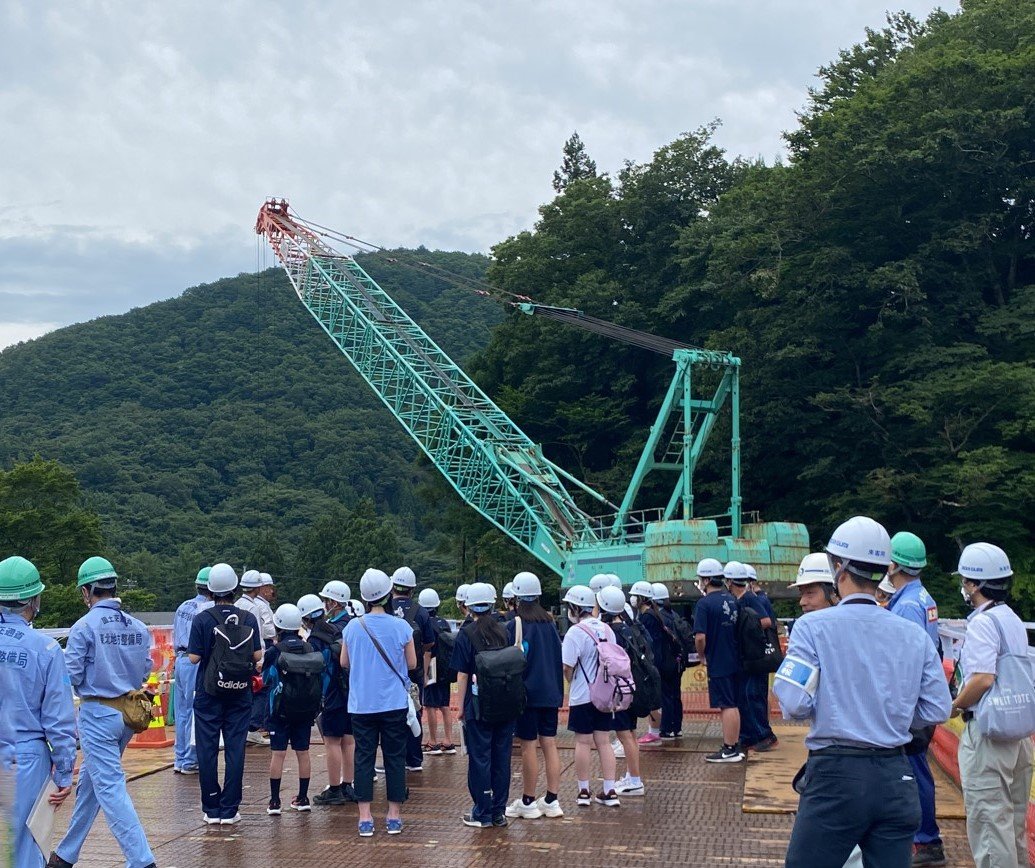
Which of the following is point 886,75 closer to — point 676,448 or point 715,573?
point 676,448

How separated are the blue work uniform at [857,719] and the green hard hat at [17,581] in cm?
354

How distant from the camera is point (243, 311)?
106125 mm

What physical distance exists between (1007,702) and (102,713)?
4.74 metres

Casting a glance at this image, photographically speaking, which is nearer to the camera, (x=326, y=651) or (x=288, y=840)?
(x=288, y=840)

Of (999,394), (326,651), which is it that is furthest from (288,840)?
(999,394)

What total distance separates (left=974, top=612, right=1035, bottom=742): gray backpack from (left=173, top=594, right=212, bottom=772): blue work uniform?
7.17 m

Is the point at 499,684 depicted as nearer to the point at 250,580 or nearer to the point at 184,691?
the point at 184,691

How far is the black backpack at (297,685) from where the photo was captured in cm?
884

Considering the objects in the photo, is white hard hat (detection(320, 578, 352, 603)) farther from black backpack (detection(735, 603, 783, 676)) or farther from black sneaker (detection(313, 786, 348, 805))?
black backpack (detection(735, 603, 783, 676))

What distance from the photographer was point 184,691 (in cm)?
1109

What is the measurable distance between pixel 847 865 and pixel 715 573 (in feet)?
23.1

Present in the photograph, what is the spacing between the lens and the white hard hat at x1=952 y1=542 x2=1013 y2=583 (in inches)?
236

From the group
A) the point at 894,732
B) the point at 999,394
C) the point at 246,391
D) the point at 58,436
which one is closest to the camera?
the point at 894,732

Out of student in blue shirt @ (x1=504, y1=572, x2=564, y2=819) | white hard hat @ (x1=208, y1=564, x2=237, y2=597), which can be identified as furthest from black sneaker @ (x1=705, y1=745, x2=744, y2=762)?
white hard hat @ (x1=208, y1=564, x2=237, y2=597)
